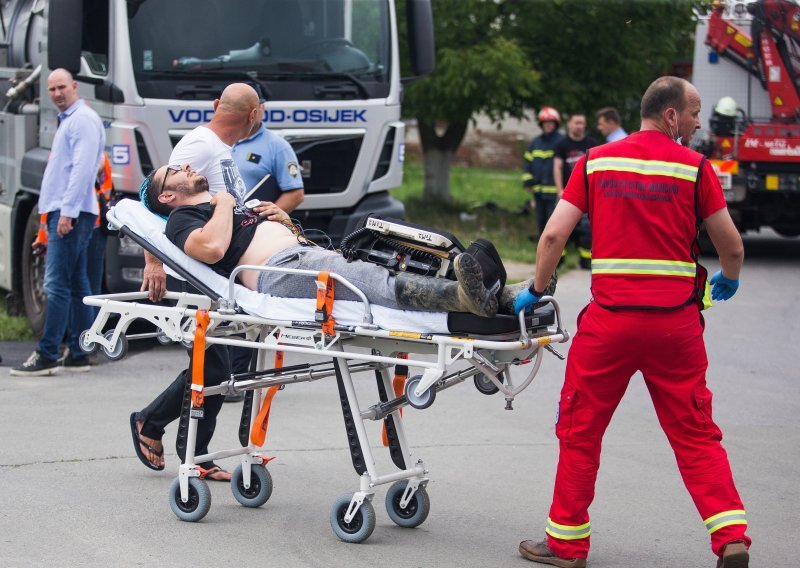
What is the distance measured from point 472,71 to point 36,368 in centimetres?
997

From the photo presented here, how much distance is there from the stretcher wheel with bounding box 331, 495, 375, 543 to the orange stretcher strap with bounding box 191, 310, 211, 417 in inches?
29.1

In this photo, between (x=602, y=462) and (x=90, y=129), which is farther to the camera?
(x=90, y=129)

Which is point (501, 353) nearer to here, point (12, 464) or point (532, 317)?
point (532, 317)

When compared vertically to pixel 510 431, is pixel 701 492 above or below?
above

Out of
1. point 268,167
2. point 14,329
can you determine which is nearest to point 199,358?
point 268,167

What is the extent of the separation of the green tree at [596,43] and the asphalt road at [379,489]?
9.99 m

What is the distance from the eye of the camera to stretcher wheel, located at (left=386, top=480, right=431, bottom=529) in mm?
5324

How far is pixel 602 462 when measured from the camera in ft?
21.3

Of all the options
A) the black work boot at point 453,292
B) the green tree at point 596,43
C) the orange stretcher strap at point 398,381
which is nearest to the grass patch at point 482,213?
the green tree at point 596,43

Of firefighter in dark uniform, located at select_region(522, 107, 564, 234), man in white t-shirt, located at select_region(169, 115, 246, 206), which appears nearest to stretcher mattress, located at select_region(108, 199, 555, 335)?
man in white t-shirt, located at select_region(169, 115, 246, 206)

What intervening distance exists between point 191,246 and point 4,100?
5771 mm

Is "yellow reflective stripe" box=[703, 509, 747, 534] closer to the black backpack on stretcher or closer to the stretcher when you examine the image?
the stretcher

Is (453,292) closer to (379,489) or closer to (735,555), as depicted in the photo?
(735,555)

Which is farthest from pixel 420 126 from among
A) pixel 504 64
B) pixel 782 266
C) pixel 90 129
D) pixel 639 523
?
pixel 639 523
